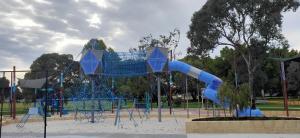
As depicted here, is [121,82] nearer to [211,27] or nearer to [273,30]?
[211,27]

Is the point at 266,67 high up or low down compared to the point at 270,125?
up

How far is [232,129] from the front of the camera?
1215 cm

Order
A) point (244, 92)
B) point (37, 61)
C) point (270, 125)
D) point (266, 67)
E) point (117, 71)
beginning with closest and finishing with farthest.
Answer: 1. point (270, 125)
2. point (244, 92)
3. point (117, 71)
4. point (266, 67)
5. point (37, 61)

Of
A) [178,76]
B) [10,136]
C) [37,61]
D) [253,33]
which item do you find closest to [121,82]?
[178,76]

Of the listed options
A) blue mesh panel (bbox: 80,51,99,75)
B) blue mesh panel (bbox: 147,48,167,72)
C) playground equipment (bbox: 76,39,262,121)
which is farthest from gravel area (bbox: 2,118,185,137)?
blue mesh panel (bbox: 147,48,167,72)

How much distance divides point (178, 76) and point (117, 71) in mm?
29246

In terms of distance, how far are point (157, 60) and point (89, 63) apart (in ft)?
11.9

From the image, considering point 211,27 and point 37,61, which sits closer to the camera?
point 211,27

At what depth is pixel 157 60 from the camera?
844 inches

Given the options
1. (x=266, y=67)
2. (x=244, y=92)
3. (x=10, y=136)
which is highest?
(x=266, y=67)

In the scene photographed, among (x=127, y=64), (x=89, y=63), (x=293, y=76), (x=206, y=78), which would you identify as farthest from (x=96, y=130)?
(x=293, y=76)

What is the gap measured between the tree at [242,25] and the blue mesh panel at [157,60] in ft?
64.0

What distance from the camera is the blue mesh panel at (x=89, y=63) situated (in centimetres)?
2091

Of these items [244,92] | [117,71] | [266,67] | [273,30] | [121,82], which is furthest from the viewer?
[266,67]
